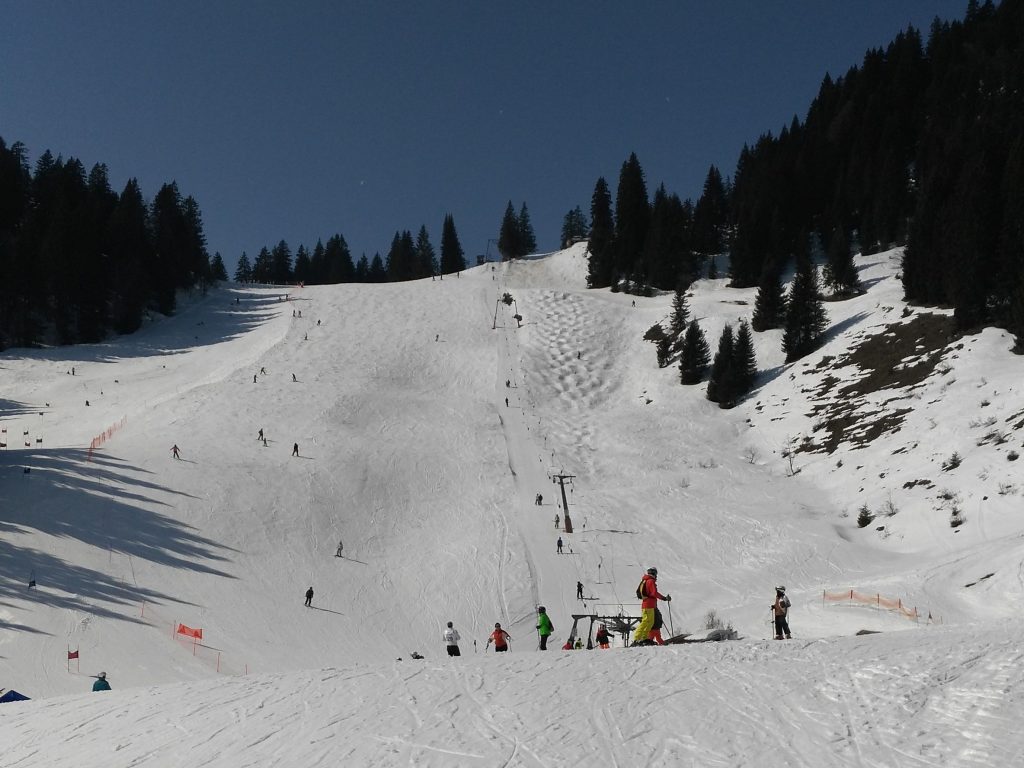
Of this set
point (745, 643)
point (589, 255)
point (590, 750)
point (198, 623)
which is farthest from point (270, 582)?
point (589, 255)

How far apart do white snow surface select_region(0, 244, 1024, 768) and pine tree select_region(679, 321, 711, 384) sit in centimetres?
99

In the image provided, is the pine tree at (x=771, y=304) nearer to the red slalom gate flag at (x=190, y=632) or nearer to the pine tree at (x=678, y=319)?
the pine tree at (x=678, y=319)

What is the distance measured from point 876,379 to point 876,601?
22.7 meters

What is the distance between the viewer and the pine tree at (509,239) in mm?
95938

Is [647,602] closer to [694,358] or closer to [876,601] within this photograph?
[876,601]

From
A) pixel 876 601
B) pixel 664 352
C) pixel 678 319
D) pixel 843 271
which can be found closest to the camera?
pixel 876 601

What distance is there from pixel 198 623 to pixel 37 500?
10.7 metres

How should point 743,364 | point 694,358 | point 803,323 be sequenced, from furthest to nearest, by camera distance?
point 694,358
point 803,323
point 743,364

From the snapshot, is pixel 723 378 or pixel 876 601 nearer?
pixel 876 601

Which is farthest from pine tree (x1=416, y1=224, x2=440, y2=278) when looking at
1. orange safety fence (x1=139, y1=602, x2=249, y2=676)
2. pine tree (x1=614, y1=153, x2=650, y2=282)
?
orange safety fence (x1=139, y1=602, x2=249, y2=676)

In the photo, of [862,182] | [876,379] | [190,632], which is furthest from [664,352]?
[190,632]

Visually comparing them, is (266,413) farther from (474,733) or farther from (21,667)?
(474,733)

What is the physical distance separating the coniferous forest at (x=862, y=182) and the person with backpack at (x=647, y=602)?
3564cm

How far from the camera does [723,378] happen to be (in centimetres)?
4703
